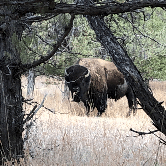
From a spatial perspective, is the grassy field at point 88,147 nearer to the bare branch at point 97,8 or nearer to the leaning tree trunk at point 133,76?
the leaning tree trunk at point 133,76

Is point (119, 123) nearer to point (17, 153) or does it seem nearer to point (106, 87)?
point (106, 87)

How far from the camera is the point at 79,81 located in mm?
10562

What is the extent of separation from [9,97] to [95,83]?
7.27 metres

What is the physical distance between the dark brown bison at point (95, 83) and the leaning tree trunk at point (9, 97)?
5.97 metres

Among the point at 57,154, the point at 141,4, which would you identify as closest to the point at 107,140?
the point at 57,154

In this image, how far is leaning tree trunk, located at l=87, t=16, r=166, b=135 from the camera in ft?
13.7

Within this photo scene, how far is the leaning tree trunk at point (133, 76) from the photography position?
164 inches

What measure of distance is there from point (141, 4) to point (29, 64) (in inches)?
61.7

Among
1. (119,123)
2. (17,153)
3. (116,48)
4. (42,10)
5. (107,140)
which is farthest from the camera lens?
(119,123)

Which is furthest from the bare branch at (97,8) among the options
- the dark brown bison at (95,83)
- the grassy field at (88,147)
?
the dark brown bison at (95,83)

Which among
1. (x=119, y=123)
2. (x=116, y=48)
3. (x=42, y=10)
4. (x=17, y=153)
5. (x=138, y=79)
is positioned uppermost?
(x=42, y=10)

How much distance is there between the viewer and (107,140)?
19.8ft

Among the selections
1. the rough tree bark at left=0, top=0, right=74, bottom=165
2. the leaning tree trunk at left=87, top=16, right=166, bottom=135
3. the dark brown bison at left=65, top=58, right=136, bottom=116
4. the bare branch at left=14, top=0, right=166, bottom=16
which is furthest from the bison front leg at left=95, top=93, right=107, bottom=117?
the bare branch at left=14, top=0, right=166, bottom=16

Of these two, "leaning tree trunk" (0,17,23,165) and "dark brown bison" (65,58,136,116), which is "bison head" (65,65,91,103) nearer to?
"dark brown bison" (65,58,136,116)
